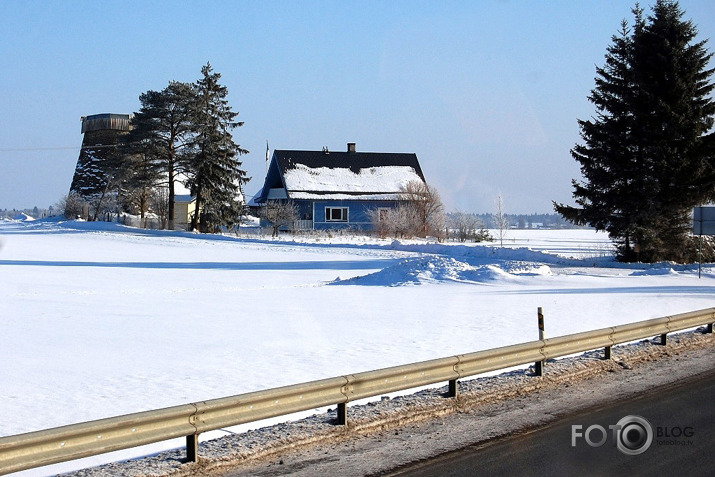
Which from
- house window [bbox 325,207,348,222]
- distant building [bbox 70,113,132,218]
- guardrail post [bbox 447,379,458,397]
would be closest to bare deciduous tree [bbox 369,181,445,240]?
house window [bbox 325,207,348,222]

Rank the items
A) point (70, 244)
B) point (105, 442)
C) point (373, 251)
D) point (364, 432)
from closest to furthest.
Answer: point (105, 442) < point (364, 432) < point (373, 251) < point (70, 244)

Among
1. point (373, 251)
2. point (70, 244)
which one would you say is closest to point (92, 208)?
point (70, 244)

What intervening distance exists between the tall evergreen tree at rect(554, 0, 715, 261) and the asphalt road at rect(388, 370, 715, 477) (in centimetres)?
3136

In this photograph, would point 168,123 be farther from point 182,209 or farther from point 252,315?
point 252,315

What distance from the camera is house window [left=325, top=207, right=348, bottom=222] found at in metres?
70.5

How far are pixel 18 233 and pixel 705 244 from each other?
5478 centimetres

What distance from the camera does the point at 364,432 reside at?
27.2ft

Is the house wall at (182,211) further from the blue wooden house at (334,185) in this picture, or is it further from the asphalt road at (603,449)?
the asphalt road at (603,449)

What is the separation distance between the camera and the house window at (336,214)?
70.5m

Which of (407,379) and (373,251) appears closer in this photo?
(407,379)

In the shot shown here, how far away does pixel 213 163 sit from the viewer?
63.4 meters

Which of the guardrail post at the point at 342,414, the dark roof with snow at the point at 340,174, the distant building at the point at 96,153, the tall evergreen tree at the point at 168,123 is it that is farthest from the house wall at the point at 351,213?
the guardrail post at the point at 342,414

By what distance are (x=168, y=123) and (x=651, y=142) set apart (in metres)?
39.6

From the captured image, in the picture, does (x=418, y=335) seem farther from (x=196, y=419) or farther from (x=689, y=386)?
(x=196, y=419)
